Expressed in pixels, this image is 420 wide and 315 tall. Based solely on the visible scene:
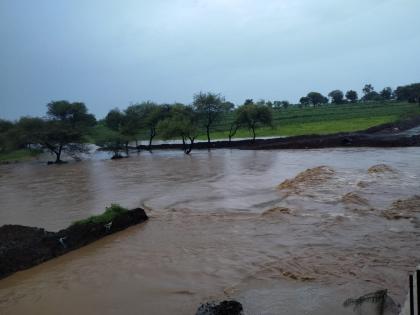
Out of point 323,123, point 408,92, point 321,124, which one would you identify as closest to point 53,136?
point 321,124

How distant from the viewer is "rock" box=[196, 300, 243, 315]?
215 inches

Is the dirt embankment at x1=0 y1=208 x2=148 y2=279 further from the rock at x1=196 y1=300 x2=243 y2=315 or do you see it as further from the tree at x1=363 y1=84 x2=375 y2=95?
the tree at x1=363 y1=84 x2=375 y2=95

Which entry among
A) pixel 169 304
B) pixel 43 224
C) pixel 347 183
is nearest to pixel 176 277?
pixel 169 304

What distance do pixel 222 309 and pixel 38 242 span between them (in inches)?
238

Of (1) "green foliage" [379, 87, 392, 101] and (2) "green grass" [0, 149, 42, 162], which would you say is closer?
(2) "green grass" [0, 149, 42, 162]

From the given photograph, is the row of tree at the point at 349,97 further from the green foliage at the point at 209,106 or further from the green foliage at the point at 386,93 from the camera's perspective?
the green foliage at the point at 209,106

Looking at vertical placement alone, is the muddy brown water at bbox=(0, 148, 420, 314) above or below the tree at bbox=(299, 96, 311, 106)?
below

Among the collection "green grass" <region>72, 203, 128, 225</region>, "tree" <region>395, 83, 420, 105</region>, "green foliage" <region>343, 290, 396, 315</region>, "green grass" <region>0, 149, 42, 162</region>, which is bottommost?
"green foliage" <region>343, 290, 396, 315</region>

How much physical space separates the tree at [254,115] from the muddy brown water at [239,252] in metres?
30.1

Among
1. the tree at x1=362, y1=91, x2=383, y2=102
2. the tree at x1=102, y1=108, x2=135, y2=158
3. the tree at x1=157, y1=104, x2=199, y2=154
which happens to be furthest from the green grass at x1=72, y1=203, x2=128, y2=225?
Answer: the tree at x1=362, y1=91, x2=383, y2=102

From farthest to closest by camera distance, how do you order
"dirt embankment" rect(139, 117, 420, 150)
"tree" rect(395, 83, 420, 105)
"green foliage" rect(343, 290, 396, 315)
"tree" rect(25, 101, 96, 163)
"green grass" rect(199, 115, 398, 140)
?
1. "tree" rect(395, 83, 420, 105)
2. "green grass" rect(199, 115, 398, 140)
3. "tree" rect(25, 101, 96, 163)
4. "dirt embankment" rect(139, 117, 420, 150)
5. "green foliage" rect(343, 290, 396, 315)

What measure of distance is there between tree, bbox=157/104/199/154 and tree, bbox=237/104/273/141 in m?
5.54

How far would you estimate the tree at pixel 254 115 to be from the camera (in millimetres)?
48531

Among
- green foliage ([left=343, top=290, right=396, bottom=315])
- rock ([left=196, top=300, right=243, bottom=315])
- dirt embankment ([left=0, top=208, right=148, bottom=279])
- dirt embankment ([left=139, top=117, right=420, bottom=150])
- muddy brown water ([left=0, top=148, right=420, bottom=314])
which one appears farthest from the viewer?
dirt embankment ([left=139, top=117, right=420, bottom=150])
